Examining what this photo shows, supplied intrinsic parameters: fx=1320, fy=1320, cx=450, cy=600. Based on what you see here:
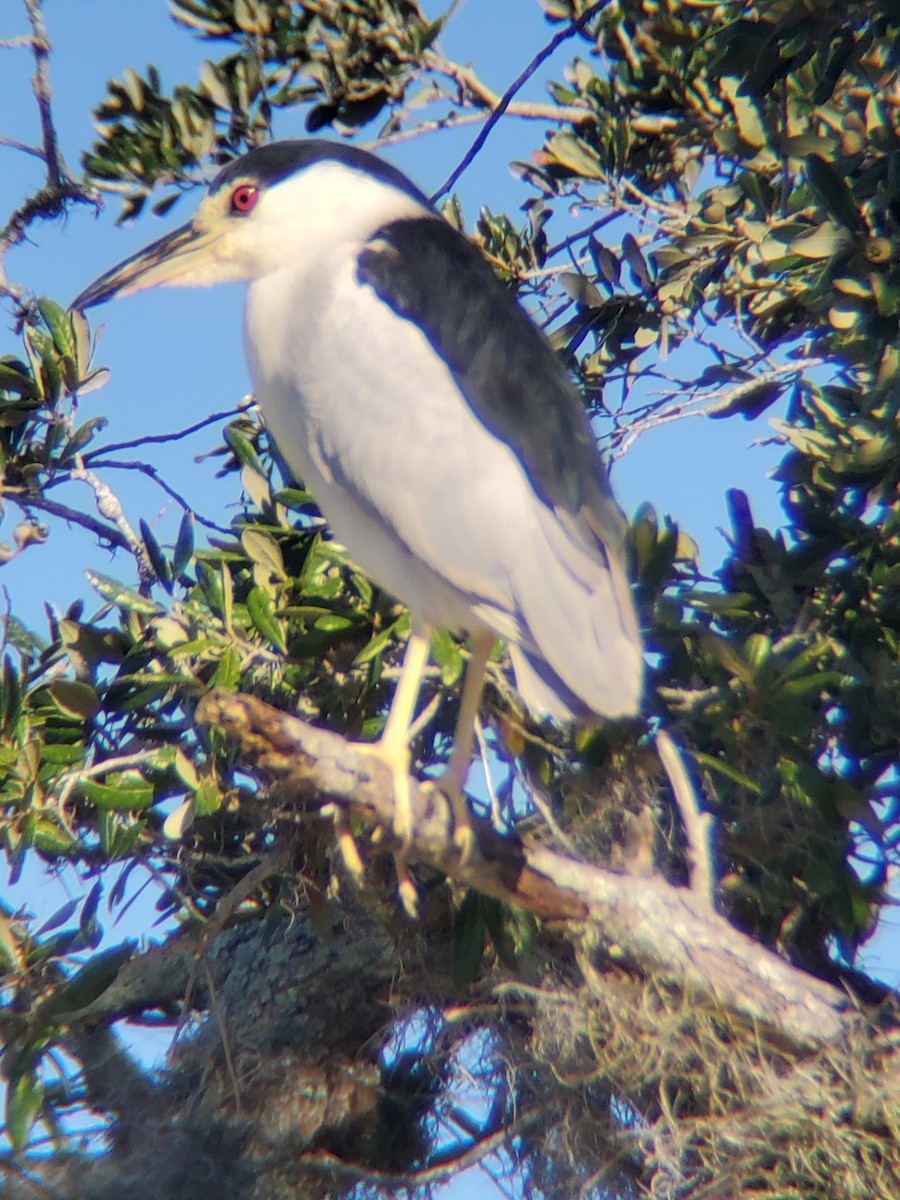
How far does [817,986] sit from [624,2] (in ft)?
Result: 7.04

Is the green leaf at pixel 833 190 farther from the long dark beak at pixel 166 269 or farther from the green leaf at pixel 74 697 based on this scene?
the green leaf at pixel 74 697

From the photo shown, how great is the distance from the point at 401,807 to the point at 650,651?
77 cm

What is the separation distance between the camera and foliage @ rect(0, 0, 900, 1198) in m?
2.36

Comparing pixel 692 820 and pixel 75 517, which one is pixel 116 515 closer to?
pixel 75 517

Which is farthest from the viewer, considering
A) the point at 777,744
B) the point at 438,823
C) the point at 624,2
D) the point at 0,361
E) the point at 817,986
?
the point at 624,2

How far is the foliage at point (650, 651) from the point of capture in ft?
7.75

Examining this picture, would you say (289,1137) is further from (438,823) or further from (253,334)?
(253,334)

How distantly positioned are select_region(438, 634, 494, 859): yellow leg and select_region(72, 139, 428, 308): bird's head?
940 mm

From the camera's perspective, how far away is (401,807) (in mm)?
2176

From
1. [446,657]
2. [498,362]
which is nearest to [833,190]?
[498,362]

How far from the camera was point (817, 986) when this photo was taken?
2393 mm

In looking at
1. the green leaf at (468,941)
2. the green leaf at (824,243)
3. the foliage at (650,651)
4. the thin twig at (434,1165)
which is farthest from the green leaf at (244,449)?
the thin twig at (434,1165)

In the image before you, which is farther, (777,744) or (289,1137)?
(289,1137)

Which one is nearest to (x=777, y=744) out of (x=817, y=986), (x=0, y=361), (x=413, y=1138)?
(x=817, y=986)
